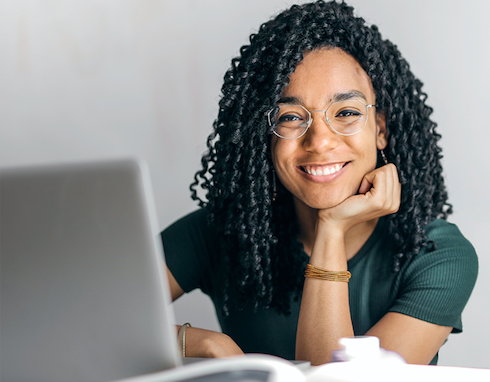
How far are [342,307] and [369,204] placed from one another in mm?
297

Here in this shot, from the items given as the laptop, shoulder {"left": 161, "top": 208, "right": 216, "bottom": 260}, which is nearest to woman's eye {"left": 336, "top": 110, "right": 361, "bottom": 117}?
shoulder {"left": 161, "top": 208, "right": 216, "bottom": 260}

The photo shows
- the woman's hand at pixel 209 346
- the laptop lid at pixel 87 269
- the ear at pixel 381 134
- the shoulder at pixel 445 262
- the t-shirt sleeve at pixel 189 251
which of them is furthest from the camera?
the t-shirt sleeve at pixel 189 251

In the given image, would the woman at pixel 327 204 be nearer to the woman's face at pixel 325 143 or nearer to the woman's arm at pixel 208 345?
the woman's face at pixel 325 143

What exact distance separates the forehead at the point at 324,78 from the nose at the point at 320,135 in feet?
0.12

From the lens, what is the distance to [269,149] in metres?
1.45

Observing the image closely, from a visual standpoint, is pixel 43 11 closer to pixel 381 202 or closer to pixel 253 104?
pixel 253 104

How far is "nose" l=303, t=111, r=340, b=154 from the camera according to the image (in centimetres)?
133

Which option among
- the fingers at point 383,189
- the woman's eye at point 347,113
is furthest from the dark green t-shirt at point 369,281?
the woman's eye at point 347,113

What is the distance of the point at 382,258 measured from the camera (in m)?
1.43

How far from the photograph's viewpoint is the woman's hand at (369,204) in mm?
1322

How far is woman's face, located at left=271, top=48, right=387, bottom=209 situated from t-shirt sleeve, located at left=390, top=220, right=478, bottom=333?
29 cm

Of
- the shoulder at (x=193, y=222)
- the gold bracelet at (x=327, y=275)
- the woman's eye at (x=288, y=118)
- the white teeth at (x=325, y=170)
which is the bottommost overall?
the gold bracelet at (x=327, y=275)

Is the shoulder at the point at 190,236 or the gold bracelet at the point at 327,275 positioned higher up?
the shoulder at the point at 190,236

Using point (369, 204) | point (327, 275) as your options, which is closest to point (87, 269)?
point (327, 275)
